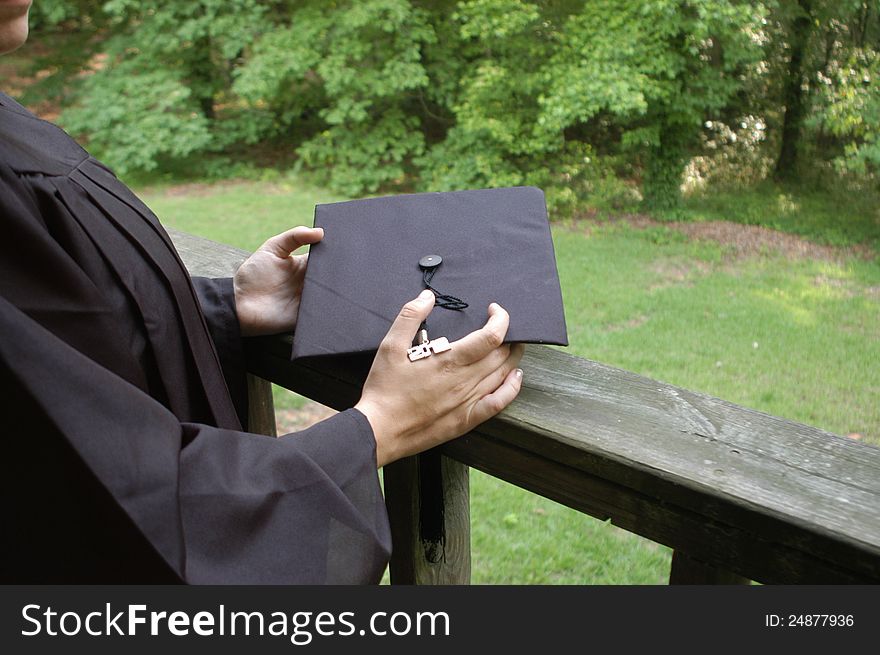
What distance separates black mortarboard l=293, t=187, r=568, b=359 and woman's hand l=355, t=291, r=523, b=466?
64 millimetres

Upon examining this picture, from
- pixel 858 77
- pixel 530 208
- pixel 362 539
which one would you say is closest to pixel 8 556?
pixel 362 539

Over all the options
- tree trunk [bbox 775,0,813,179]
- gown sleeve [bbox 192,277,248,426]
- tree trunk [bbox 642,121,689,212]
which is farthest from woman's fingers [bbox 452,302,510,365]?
tree trunk [bbox 775,0,813,179]

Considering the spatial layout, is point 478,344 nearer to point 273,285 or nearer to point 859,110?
point 273,285

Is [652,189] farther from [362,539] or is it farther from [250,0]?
[362,539]

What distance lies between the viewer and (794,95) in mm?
8625

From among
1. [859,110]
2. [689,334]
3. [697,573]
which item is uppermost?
[859,110]

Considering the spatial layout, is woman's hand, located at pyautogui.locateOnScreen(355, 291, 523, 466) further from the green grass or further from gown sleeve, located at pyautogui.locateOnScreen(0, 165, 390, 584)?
→ the green grass

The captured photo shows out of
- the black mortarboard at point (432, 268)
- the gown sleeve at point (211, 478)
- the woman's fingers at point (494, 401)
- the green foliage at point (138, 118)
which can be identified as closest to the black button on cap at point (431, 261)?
the black mortarboard at point (432, 268)

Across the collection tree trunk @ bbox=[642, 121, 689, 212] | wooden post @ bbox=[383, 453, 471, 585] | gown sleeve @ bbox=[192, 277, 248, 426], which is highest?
gown sleeve @ bbox=[192, 277, 248, 426]

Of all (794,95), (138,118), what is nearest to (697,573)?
(794,95)

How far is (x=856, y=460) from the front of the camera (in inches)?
36.8

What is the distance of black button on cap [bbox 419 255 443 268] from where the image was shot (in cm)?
131

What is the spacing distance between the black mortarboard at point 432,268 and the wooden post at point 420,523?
0.26m

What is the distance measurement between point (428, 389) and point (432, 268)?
29 cm
